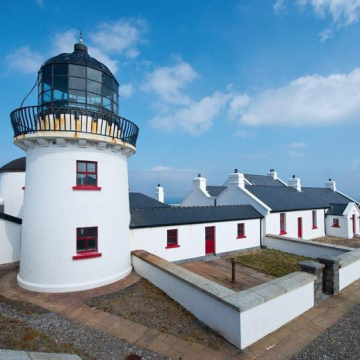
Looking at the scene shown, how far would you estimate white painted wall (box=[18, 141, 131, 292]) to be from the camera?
934 cm

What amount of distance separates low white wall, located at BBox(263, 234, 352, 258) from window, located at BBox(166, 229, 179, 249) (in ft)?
26.0

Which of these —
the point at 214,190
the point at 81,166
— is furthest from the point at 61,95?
the point at 214,190

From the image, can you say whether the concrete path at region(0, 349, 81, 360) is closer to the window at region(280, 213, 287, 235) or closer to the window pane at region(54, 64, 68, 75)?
the window pane at region(54, 64, 68, 75)

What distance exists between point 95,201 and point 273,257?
1172cm

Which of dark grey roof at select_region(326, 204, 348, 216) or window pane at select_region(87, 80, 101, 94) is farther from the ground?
window pane at select_region(87, 80, 101, 94)

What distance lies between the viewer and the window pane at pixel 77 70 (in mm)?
9219

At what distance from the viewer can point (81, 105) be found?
935 cm

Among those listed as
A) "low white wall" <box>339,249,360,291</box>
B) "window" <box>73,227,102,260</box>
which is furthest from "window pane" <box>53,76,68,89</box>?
"low white wall" <box>339,249,360,291</box>

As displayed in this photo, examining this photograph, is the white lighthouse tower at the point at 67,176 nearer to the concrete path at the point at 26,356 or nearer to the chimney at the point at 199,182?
the concrete path at the point at 26,356

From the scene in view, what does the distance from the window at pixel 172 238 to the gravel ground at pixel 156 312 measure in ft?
13.3

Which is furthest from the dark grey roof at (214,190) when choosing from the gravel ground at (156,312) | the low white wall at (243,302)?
the low white wall at (243,302)

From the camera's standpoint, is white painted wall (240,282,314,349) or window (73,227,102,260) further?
window (73,227,102,260)

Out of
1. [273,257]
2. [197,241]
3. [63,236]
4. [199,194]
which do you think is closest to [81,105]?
[63,236]

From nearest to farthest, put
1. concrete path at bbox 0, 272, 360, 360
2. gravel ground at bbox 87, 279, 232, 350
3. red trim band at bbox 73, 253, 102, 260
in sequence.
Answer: concrete path at bbox 0, 272, 360, 360, gravel ground at bbox 87, 279, 232, 350, red trim band at bbox 73, 253, 102, 260
